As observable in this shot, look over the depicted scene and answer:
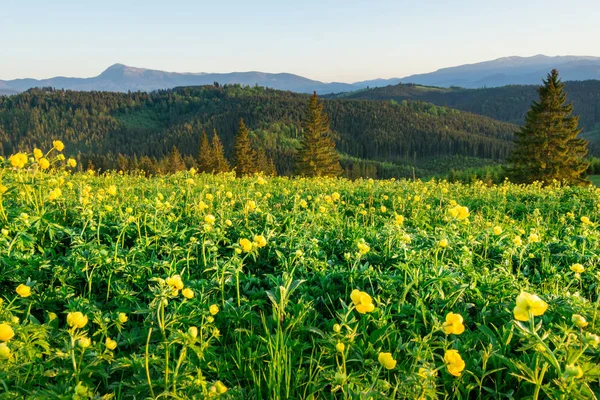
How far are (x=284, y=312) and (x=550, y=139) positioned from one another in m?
39.6

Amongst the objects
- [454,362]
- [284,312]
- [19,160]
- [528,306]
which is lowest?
[284,312]

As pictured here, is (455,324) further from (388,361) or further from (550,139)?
(550,139)

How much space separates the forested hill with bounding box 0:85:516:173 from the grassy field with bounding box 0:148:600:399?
10584cm

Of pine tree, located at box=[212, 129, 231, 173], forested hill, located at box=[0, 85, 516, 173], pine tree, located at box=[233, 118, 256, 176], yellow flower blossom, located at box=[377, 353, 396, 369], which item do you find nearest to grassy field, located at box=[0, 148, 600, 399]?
yellow flower blossom, located at box=[377, 353, 396, 369]

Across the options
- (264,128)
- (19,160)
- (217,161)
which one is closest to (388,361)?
(19,160)

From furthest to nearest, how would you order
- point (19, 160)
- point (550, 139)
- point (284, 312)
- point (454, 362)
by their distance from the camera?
point (550, 139) < point (19, 160) < point (284, 312) < point (454, 362)

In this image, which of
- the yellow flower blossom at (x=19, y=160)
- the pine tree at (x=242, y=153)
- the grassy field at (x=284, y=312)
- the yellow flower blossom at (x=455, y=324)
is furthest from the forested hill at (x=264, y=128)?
the yellow flower blossom at (x=455, y=324)

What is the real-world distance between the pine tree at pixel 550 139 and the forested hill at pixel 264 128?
78931mm

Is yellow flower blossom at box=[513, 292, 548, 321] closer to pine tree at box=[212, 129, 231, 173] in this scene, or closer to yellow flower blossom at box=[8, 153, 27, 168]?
yellow flower blossom at box=[8, 153, 27, 168]

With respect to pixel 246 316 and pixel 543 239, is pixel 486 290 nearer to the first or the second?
pixel 246 316

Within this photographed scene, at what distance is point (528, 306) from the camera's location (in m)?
1.44

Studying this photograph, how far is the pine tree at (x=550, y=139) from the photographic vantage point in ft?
109

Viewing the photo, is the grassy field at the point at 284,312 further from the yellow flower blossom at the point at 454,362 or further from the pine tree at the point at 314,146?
the pine tree at the point at 314,146

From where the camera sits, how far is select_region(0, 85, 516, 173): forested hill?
440 feet
